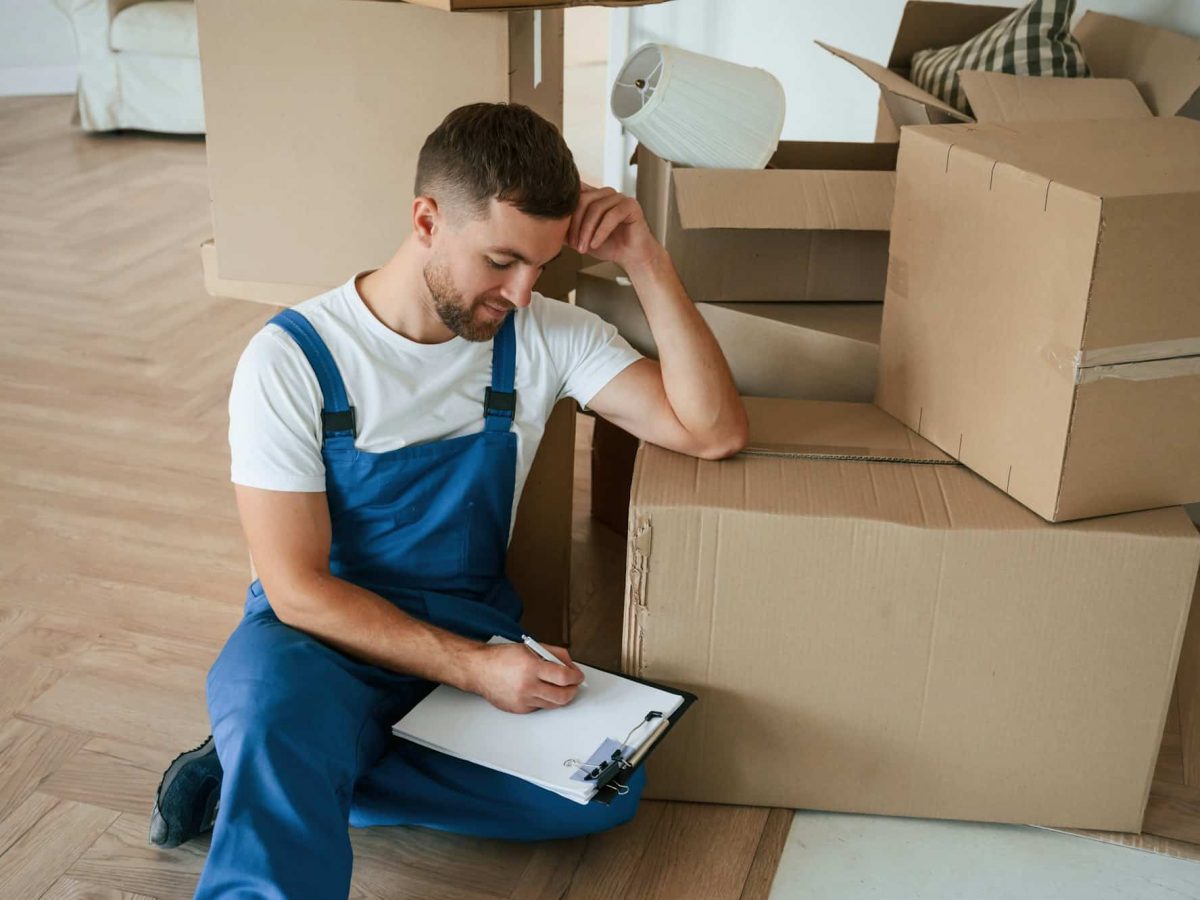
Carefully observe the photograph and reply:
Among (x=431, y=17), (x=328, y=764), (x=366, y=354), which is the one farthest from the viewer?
(x=431, y=17)

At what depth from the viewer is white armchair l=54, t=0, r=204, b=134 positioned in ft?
15.0

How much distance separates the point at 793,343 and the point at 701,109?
0.33 meters

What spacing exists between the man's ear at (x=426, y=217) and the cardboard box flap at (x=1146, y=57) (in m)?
1.10

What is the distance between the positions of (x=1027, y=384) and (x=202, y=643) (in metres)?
1.21

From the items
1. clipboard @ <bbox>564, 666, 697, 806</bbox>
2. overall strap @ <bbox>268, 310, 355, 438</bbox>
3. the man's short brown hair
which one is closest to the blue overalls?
overall strap @ <bbox>268, 310, 355, 438</bbox>

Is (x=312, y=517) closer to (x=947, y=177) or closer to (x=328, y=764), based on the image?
(x=328, y=764)

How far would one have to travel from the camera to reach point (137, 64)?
183 inches

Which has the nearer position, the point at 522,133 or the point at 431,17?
the point at 522,133

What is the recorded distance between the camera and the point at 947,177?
145 centimetres

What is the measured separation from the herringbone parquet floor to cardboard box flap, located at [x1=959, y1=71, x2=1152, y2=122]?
92cm

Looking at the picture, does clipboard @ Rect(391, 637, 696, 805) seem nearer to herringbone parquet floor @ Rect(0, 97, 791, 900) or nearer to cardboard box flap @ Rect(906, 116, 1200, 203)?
herringbone parquet floor @ Rect(0, 97, 791, 900)

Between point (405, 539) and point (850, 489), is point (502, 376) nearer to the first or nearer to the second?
point (405, 539)

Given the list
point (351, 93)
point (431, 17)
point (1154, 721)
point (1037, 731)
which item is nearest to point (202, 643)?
point (351, 93)

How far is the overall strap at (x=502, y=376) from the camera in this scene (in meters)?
1.54
